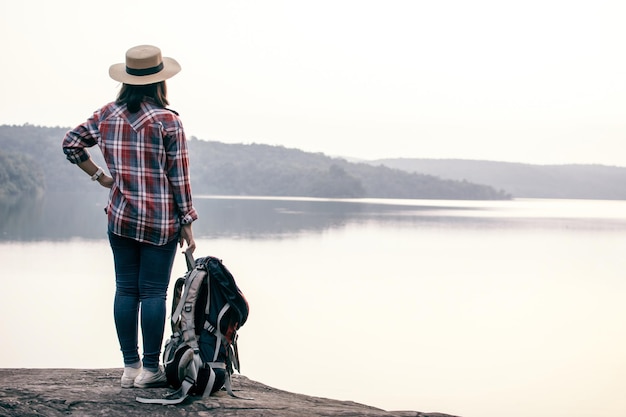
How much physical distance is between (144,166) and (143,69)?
0.43 metres

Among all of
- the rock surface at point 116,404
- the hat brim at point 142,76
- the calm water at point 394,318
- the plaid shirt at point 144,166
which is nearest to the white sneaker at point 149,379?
the rock surface at point 116,404

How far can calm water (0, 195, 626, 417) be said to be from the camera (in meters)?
9.88

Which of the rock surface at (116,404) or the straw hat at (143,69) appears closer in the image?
the rock surface at (116,404)

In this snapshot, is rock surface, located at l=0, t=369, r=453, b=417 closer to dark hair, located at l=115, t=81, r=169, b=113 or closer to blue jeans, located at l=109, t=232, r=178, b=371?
blue jeans, located at l=109, t=232, r=178, b=371

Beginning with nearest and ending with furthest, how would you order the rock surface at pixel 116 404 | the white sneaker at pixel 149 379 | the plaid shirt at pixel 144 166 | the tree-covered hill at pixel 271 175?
the rock surface at pixel 116 404
the plaid shirt at pixel 144 166
the white sneaker at pixel 149 379
the tree-covered hill at pixel 271 175

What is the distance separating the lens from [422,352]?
11766 mm

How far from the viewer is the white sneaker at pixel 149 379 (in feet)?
12.2

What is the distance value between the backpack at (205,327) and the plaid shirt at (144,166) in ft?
0.73

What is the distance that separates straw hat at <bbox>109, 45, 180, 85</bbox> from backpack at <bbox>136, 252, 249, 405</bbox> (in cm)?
80

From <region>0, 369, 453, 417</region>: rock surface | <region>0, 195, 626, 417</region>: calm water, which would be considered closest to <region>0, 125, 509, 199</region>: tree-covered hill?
<region>0, 195, 626, 417</region>: calm water

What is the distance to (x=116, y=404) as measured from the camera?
11.5 feet

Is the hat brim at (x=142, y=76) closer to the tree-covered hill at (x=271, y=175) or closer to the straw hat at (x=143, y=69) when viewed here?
the straw hat at (x=143, y=69)

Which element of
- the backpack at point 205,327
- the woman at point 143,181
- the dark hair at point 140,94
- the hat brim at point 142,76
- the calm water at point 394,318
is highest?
the hat brim at point 142,76

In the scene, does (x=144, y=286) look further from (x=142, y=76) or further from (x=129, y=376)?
(x=142, y=76)
